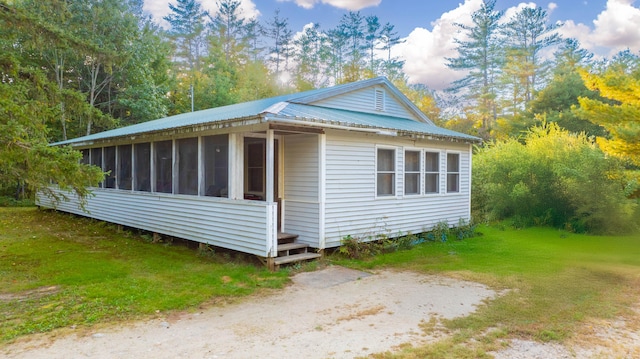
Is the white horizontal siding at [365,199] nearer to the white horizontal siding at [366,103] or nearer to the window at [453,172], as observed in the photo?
the window at [453,172]

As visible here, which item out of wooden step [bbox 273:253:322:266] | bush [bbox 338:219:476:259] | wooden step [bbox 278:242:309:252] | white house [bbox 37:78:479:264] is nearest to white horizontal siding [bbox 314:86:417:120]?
white house [bbox 37:78:479:264]

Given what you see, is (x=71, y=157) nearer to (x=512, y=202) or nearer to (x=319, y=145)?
(x=319, y=145)

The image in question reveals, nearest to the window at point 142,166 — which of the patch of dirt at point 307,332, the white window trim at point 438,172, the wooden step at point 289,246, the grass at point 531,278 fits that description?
the wooden step at point 289,246

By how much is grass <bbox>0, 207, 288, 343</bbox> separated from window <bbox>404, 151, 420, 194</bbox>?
155 inches

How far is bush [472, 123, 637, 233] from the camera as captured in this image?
11.0 meters

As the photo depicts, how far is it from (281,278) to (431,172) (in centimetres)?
515

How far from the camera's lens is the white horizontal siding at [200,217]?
22.2 feet

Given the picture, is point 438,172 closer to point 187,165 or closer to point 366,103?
point 366,103

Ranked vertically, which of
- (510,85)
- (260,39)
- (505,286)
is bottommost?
(505,286)

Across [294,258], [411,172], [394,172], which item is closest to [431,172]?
[411,172]

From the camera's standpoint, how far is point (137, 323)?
4438mm

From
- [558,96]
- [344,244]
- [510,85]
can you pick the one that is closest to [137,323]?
[344,244]

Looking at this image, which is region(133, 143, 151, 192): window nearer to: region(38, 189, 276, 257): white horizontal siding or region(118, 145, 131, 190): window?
region(38, 189, 276, 257): white horizontal siding

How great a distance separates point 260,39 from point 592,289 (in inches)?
1304
